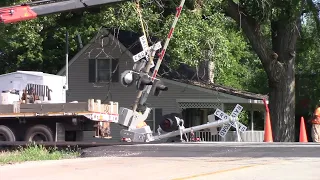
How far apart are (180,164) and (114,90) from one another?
18.7m

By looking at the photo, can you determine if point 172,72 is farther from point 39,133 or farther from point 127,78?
point 127,78

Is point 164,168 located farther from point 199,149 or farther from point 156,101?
point 156,101

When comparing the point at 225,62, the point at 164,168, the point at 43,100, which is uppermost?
the point at 225,62

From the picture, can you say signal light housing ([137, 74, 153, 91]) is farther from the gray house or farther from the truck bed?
the gray house

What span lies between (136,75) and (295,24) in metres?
7.37

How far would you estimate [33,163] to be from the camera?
13070 mm

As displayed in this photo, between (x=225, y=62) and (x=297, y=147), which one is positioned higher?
(x=225, y=62)

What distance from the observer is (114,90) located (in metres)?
30.4

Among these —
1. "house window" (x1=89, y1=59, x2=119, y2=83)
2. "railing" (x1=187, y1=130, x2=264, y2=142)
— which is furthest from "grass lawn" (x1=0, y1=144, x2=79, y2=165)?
"house window" (x1=89, y1=59, x2=119, y2=83)

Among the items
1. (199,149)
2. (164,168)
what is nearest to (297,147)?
(199,149)

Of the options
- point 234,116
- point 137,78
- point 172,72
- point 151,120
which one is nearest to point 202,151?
point 137,78

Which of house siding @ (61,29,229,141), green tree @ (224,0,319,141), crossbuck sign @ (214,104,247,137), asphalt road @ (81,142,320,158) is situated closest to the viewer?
asphalt road @ (81,142,320,158)

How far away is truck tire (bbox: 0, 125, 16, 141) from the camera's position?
20.2 m

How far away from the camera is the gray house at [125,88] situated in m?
28.5
